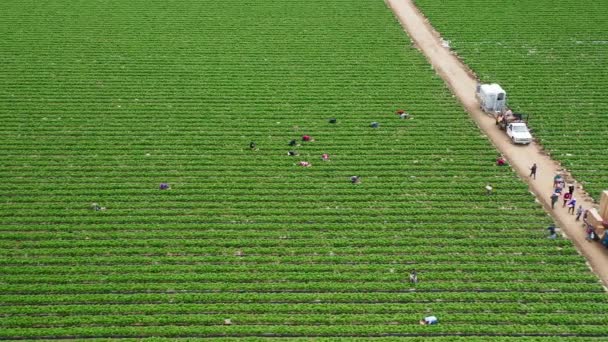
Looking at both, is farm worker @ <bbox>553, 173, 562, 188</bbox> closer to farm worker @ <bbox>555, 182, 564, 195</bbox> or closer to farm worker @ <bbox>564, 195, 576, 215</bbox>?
farm worker @ <bbox>555, 182, 564, 195</bbox>

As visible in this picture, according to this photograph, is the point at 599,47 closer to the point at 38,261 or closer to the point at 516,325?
the point at 516,325

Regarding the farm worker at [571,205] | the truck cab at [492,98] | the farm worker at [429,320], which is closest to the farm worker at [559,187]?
the farm worker at [571,205]

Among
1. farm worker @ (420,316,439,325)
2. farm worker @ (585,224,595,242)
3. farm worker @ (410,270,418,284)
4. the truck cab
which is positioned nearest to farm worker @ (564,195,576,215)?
farm worker @ (585,224,595,242)

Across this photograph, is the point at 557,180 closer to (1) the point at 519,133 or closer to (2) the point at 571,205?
(2) the point at 571,205

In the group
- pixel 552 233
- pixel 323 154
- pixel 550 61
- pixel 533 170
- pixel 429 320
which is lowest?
pixel 429 320

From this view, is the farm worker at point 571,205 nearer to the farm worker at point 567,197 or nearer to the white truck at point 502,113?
the farm worker at point 567,197

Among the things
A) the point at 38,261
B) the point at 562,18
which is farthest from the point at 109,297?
the point at 562,18

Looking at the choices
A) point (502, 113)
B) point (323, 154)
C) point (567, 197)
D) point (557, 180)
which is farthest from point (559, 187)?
point (323, 154)

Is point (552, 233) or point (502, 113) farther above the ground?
point (502, 113)
